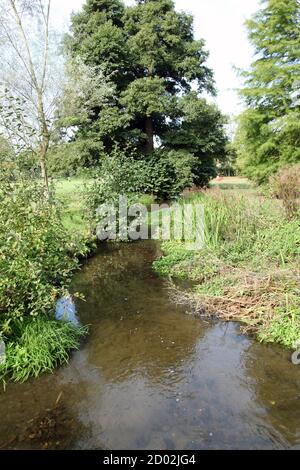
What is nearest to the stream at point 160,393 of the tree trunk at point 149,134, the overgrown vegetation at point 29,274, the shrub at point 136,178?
the overgrown vegetation at point 29,274

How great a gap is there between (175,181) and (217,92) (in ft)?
21.8

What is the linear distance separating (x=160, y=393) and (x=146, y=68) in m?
19.4

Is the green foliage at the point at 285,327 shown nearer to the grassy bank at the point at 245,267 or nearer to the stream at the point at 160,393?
the grassy bank at the point at 245,267

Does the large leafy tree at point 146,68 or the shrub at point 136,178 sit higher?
the large leafy tree at point 146,68

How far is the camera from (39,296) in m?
4.46

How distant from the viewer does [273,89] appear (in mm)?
15352

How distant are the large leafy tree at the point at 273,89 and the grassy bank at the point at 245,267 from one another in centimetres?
790

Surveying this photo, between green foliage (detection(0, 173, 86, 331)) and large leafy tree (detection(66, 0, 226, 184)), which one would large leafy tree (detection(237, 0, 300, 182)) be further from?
green foliage (detection(0, 173, 86, 331))

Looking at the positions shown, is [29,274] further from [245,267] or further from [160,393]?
[245,267]

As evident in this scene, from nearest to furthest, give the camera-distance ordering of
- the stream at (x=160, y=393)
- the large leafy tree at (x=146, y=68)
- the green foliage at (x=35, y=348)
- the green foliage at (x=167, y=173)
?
the stream at (x=160, y=393), the green foliage at (x=35, y=348), the green foliage at (x=167, y=173), the large leafy tree at (x=146, y=68)

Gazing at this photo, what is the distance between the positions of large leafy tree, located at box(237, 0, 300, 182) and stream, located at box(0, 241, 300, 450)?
40.1 ft

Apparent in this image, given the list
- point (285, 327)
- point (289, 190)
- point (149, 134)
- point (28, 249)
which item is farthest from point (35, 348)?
point (149, 134)

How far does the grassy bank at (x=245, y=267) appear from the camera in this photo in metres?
5.09

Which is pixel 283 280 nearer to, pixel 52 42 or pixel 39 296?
pixel 39 296
